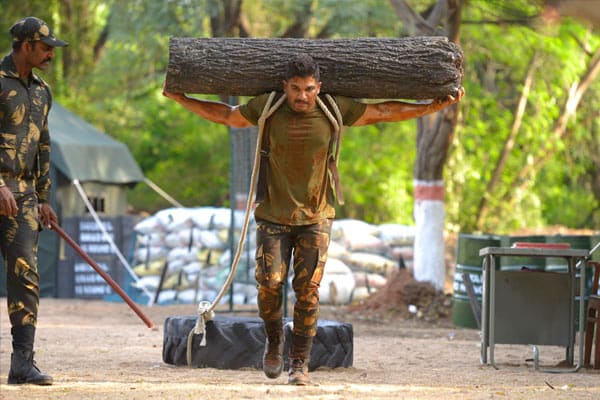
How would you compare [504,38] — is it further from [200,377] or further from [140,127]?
[200,377]

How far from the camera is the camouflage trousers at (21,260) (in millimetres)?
6695

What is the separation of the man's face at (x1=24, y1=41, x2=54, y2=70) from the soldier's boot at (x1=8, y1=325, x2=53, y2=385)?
1603 millimetres

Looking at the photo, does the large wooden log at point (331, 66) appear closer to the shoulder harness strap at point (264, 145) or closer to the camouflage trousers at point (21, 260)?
the shoulder harness strap at point (264, 145)

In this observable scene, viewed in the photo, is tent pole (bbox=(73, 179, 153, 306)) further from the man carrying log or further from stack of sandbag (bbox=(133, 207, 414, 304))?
the man carrying log

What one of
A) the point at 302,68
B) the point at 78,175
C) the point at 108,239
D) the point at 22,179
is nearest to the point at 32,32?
the point at 22,179

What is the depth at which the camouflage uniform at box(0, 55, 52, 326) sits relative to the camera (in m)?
6.70

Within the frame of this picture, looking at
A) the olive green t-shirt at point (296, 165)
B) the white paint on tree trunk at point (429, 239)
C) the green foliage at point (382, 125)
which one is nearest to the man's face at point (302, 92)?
the olive green t-shirt at point (296, 165)

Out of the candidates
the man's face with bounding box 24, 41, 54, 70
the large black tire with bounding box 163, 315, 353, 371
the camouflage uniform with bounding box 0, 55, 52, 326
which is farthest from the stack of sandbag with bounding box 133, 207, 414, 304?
the man's face with bounding box 24, 41, 54, 70

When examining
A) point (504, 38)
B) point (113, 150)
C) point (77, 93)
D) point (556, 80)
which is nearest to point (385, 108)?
point (113, 150)

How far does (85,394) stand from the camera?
6230mm

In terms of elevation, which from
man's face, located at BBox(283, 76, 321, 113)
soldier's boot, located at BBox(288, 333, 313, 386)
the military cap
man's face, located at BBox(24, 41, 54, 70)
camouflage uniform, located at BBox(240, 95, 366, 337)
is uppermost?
the military cap

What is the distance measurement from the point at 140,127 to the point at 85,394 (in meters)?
26.5

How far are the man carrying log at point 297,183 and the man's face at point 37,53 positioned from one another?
86 cm

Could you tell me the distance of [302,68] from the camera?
6250mm
